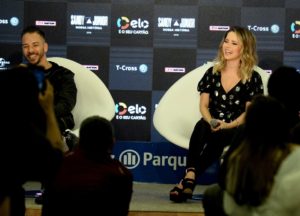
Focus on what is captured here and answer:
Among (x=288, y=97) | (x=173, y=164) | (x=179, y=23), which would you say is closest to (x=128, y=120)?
(x=173, y=164)

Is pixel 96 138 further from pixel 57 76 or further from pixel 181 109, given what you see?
pixel 181 109

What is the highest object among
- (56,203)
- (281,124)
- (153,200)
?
(281,124)

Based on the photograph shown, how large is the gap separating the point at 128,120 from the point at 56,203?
3.10m

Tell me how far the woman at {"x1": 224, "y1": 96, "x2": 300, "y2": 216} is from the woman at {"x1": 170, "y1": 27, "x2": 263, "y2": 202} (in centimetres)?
214

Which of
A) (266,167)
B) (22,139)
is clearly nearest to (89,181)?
(22,139)

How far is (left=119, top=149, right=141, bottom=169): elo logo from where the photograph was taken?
20.0 feet

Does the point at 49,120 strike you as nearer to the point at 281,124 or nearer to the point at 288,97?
the point at 281,124

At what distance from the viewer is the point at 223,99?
5.24 meters

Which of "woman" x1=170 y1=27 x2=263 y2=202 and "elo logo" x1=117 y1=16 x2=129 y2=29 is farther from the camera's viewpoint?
"elo logo" x1=117 y1=16 x2=129 y2=29

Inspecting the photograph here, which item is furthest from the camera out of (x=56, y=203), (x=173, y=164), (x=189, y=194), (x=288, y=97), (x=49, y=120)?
(x=173, y=164)

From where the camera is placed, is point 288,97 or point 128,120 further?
point 128,120

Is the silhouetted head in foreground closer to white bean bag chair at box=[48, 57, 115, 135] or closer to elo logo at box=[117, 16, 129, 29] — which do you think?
white bean bag chair at box=[48, 57, 115, 135]

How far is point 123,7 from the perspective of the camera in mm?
6215

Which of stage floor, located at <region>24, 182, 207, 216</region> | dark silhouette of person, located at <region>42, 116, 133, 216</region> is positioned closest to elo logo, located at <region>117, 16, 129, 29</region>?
stage floor, located at <region>24, 182, 207, 216</region>
